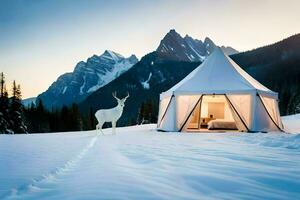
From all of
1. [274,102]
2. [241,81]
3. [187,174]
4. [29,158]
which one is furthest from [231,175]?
[274,102]

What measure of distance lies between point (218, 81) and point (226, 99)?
937 mm

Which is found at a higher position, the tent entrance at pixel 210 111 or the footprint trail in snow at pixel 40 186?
the tent entrance at pixel 210 111

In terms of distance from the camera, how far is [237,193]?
3.16 m

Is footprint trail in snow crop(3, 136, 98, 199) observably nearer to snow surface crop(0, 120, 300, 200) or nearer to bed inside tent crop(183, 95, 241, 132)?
snow surface crop(0, 120, 300, 200)

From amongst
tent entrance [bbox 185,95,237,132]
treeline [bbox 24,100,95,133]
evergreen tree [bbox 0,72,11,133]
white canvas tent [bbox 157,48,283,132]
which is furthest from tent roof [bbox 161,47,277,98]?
treeline [bbox 24,100,95,133]

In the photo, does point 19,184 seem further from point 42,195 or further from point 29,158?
point 29,158

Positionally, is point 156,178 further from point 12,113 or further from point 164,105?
point 12,113

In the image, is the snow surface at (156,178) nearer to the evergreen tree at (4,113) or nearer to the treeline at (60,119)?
the evergreen tree at (4,113)

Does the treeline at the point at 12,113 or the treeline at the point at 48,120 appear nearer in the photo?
the treeline at the point at 12,113

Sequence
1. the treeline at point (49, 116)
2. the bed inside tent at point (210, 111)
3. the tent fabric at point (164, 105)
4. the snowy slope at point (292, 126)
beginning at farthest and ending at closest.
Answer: the treeline at point (49, 116) < the bed inside tent at point (210, 111) < the tent fabric at point (164, 105) < the snowy slope at point (292, 126)

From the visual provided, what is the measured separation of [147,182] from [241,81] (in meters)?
11.6

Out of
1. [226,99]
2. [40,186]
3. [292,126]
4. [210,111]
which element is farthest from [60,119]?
[40,186]

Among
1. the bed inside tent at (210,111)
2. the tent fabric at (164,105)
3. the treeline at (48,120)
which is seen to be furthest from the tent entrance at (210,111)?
the treeline at (48,120)

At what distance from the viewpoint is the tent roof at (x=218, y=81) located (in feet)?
46.0
